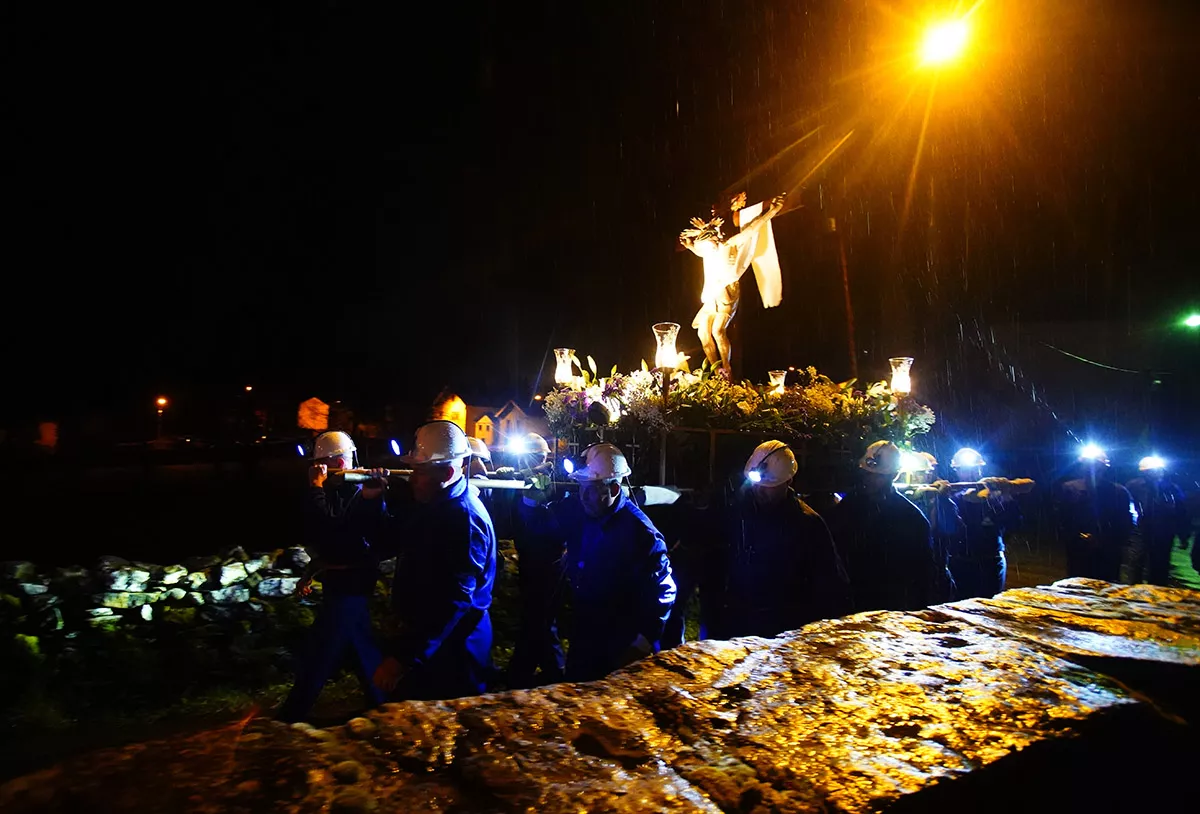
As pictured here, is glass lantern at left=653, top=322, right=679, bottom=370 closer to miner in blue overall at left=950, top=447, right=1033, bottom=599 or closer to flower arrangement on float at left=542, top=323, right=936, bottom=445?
flower arrangement on float at left=542, top=323, right=936, bottom=445

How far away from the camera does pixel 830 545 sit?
12.2 ft

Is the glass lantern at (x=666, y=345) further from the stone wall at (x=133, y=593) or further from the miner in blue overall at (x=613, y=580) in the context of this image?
the stone wall at (x=133, y=593)

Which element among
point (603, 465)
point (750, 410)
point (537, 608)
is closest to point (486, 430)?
point (750, 410)

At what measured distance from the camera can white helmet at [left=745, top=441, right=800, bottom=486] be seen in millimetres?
4008

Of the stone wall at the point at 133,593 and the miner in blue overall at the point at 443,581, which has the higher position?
the miner in blue overall at the point at 443,581

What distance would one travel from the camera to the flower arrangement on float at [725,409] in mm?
Answer: 6137

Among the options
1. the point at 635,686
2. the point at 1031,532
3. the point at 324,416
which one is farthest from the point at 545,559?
the point at 324,416

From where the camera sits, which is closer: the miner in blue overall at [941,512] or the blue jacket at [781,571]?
the blue jacket at [781,571]

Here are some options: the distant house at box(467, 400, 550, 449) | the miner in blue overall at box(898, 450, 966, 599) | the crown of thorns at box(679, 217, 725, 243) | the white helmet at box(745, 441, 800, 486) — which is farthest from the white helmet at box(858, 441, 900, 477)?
the crown of thorns at box(679, 217, 725, 243)

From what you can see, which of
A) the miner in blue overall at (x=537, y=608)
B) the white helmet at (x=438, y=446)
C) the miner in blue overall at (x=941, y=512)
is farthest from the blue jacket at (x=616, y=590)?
the miner in blue overall at (x=941, y=512)

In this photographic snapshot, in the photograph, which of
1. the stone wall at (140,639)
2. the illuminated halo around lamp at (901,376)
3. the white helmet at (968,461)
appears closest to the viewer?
the stone wall at (140,639)

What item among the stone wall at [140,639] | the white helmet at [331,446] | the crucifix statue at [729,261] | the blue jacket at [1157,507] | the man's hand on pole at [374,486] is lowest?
the stone wall at [140,639]

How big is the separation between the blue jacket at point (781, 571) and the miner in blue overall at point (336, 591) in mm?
2409

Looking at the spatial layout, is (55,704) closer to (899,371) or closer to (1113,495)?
(899,371)
